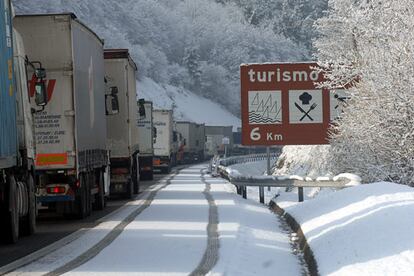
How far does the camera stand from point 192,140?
8019cm

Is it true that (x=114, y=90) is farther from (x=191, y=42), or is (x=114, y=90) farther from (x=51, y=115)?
(x=191, y=42)

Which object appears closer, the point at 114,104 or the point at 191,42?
the point at 114,104

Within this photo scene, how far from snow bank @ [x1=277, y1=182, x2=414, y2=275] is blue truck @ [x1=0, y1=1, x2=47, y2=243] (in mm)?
4938

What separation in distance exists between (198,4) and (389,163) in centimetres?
13564

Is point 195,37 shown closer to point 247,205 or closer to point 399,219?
point 247,205

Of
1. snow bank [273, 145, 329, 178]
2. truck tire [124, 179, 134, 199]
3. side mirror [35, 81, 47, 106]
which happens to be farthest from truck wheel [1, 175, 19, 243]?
snow bank [273, 145, 329, 178]

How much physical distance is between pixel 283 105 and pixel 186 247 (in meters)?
14.9

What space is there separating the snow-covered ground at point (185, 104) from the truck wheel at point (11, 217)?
11196cm

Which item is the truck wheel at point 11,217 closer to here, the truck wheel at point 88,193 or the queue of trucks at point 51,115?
the queue of trucks at point 51,115

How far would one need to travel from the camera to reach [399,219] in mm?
11719

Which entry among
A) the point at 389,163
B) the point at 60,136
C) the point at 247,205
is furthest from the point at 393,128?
the point at 60,136

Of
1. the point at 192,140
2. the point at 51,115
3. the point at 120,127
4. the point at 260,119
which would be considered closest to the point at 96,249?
the point at 51,115

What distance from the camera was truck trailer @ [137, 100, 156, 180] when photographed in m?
42.7

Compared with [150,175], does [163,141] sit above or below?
above
